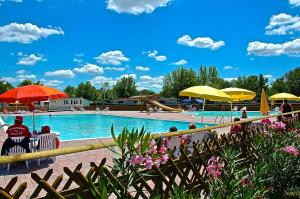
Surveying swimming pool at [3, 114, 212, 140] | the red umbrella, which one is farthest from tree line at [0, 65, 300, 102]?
the red umbrella

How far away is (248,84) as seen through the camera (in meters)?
87.2

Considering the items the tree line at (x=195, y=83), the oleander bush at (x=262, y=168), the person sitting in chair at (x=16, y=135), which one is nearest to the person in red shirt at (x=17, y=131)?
the person sitting in chair at (x=16, y=135)

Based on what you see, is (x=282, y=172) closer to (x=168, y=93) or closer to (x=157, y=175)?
(x=157, y=175)

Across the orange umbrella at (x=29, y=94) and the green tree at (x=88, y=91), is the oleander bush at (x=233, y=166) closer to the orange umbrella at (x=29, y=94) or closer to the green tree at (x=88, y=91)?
the orange umbrella at (x=29, y=94)

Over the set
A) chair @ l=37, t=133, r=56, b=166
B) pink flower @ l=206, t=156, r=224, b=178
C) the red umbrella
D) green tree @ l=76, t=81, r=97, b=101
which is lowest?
chair @ l=37, t=133, r=56, b=166

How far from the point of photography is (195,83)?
267 ft

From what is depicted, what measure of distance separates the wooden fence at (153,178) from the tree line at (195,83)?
6102cm

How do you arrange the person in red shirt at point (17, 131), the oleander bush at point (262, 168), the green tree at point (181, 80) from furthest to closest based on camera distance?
1. the green tree at point (181, 80)
2. the person in red shirt at point (17, 131)
3. the oleander bush at point (262, 168)

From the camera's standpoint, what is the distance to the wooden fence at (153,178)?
229cm

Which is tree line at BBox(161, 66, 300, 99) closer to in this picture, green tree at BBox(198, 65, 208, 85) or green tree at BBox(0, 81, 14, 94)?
green tree at BBox(198, 65, 208, 85)

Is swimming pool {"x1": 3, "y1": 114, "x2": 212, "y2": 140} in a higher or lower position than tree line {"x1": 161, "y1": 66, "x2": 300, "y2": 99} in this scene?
lower

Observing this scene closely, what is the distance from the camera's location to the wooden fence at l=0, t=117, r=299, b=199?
90.4 inches

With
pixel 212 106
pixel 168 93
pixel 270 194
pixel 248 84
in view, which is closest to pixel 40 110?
pixel 212 106

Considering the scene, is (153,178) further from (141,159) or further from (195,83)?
(195,83)
